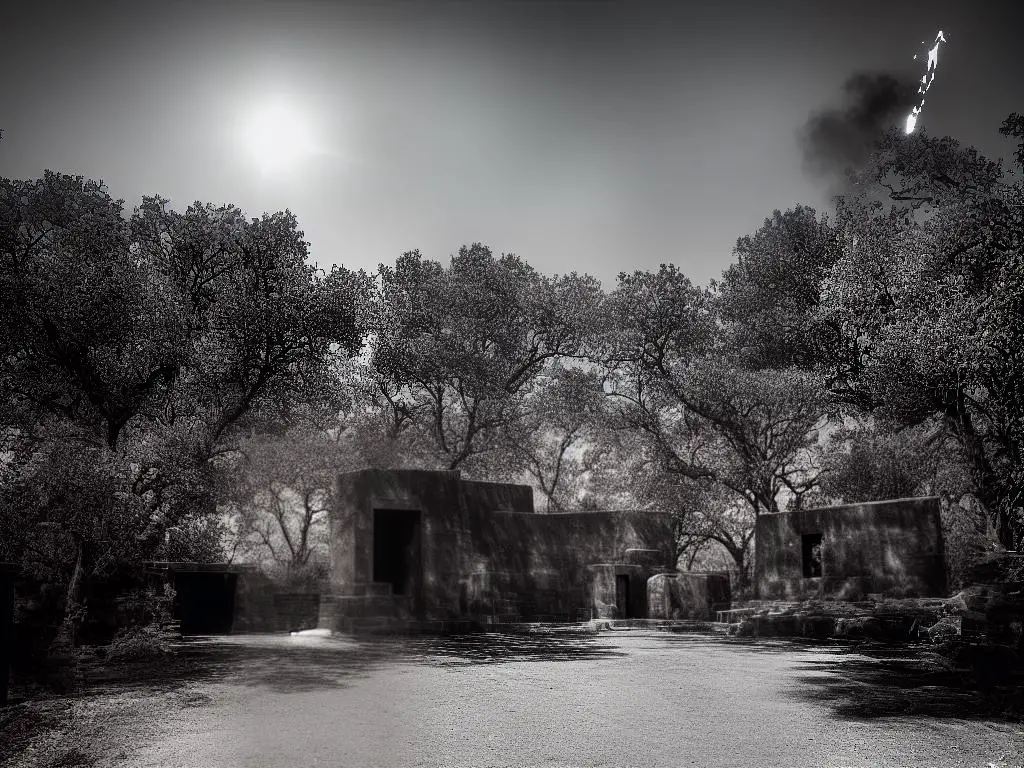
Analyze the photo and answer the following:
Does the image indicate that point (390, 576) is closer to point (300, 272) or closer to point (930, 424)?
point (300, 272)

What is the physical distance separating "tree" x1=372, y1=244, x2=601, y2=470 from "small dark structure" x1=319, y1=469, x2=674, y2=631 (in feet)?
17.2

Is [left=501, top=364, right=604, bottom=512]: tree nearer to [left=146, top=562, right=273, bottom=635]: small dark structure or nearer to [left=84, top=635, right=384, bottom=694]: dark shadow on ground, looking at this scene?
[left=146, top=562, right=273, bottom=635]: small dark structure

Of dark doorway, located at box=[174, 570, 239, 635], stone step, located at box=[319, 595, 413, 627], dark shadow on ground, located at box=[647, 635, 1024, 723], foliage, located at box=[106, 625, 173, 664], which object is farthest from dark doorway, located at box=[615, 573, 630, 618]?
foliage, located at box=[106, 625, 173, 664]

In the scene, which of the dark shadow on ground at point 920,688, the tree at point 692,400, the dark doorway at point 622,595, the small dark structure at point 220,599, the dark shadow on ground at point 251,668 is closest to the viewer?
the dark shadow on ground at point 920,688

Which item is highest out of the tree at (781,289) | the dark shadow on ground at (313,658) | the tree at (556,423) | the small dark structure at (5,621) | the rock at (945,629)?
the tree at (781,289)

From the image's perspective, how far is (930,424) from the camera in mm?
25812

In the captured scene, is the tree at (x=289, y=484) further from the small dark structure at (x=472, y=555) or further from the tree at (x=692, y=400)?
the tree at (x=692, y=400)

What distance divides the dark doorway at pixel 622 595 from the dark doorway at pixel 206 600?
1169 cm

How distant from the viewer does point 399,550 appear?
23453mm

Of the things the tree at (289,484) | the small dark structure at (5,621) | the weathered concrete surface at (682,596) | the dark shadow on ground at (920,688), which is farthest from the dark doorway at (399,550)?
the small dark structure at (5,621)

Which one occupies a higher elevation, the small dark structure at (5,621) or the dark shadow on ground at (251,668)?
the small dark structure at (5,621)

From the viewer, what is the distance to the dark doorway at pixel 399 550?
21266mm

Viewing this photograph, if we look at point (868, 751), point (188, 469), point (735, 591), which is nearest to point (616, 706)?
point (868, 751)

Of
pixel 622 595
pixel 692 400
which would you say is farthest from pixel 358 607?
pixel 692 400
